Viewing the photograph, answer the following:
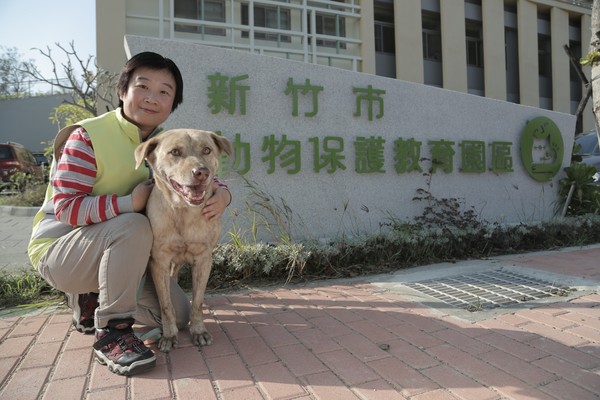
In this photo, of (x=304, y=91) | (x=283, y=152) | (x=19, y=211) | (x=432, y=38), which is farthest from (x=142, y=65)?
(x=432, y=38)

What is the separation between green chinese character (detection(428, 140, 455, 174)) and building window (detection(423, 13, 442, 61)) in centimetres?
1259

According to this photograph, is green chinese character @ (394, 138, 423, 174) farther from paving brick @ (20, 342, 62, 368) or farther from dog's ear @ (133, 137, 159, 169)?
paving brick @ (20, 342, 62, 368)

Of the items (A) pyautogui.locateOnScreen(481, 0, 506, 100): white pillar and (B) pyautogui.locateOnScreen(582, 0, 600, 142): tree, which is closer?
(B) pyautogui.locateOnScreen(582, 0, 600, 142): tree

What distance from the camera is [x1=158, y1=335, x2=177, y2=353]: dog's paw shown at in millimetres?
2170

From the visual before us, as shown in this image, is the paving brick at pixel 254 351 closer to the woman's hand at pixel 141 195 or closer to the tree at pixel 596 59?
the woman's hand at pixel 141 195

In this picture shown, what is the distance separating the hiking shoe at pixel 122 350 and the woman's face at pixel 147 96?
115cm

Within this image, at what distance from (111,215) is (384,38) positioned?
52.4 ft

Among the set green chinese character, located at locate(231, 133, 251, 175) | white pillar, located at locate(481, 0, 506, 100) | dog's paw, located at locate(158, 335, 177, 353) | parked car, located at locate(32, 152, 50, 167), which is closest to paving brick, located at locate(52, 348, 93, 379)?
dog's paw, located at locate(158, 335, 177, 353)

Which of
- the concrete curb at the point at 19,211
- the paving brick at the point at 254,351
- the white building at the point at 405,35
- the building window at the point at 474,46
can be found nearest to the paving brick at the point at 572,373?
the paving brick at the point at 254,351

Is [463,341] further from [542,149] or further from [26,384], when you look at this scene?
[542,149]

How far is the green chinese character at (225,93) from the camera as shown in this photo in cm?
436

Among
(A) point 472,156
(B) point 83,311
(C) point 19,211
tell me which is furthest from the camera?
(C) point 19,211

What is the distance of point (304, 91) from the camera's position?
4832 mm

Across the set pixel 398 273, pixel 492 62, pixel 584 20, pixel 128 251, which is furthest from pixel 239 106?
pixel 584 20
